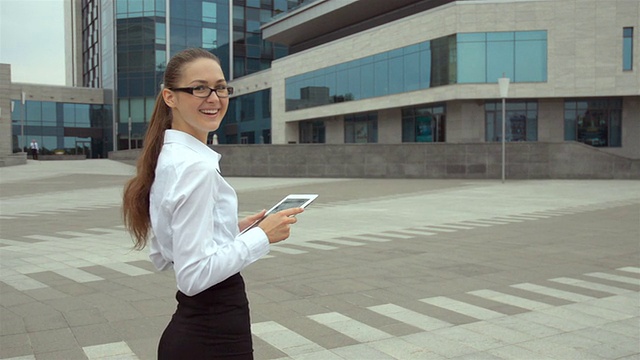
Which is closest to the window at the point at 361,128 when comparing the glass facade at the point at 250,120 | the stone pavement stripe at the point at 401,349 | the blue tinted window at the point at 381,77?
the blue tinted window at the point at 381,77

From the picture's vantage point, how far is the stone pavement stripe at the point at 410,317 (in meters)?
5.27

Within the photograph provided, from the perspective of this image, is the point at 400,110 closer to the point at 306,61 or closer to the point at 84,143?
the point at 306,61

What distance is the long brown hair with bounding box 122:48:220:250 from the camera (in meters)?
2.13

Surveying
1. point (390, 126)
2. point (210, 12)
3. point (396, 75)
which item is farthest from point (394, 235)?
point (210, 12)

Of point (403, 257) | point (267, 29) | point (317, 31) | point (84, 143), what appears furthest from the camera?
point (84, 143)

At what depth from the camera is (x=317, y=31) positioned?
54750 millimetres

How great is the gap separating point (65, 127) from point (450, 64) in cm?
5002

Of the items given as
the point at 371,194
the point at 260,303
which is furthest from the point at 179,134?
the point at 371,194

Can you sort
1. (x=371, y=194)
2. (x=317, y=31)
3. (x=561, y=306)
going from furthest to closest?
(x=317, y=31), (x=371, y=194), (x=561, y=306)

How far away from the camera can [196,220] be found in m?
1.89

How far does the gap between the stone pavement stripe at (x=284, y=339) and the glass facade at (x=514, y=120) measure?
1345 inches

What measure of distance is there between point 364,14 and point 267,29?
1414 centimetres

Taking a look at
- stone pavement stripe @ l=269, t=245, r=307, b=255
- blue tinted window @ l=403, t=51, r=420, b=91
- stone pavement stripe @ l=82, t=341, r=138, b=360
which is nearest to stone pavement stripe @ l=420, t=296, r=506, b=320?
stone pavement stripe @ l=82, t=341, r=138, b=360

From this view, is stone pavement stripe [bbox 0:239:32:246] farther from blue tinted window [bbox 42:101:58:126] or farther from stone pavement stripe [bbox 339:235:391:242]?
blue tinted window [bbox 42:101:58:126]
